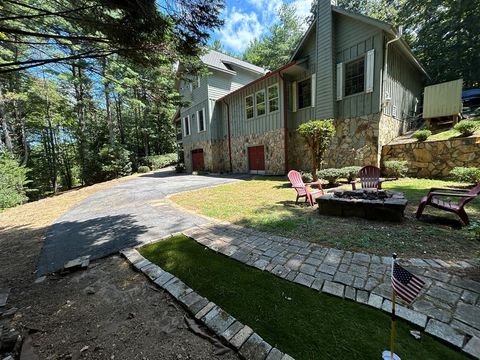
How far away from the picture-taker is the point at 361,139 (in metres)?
8.63

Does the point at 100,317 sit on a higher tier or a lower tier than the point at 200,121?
lower

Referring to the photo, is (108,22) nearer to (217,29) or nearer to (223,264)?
(217,29)

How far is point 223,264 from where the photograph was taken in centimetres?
292

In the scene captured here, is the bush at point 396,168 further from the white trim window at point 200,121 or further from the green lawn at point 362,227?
the white trim window at point 200,121

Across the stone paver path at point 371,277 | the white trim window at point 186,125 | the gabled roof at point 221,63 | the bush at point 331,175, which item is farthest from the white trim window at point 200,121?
the stone paver path at point 371,277

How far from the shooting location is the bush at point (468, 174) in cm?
591

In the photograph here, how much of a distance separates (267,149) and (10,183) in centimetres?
1356

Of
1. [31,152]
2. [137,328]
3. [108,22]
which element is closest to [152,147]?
[31,152]

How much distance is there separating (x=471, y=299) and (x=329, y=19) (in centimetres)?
1061

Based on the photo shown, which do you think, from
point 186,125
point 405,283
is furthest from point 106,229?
point 186,125

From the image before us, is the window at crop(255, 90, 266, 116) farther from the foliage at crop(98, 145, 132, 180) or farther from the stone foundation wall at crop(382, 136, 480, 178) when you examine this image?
the foliage at crop(98, 145, 132, 180)

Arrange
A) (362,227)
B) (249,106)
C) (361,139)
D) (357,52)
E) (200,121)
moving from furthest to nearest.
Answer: (200,121) < (249,106) < (361,139) < (357,52) < (362,227)

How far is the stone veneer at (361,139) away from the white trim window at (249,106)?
5.23 metres

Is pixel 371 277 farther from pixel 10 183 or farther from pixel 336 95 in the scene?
pixel 10 183
